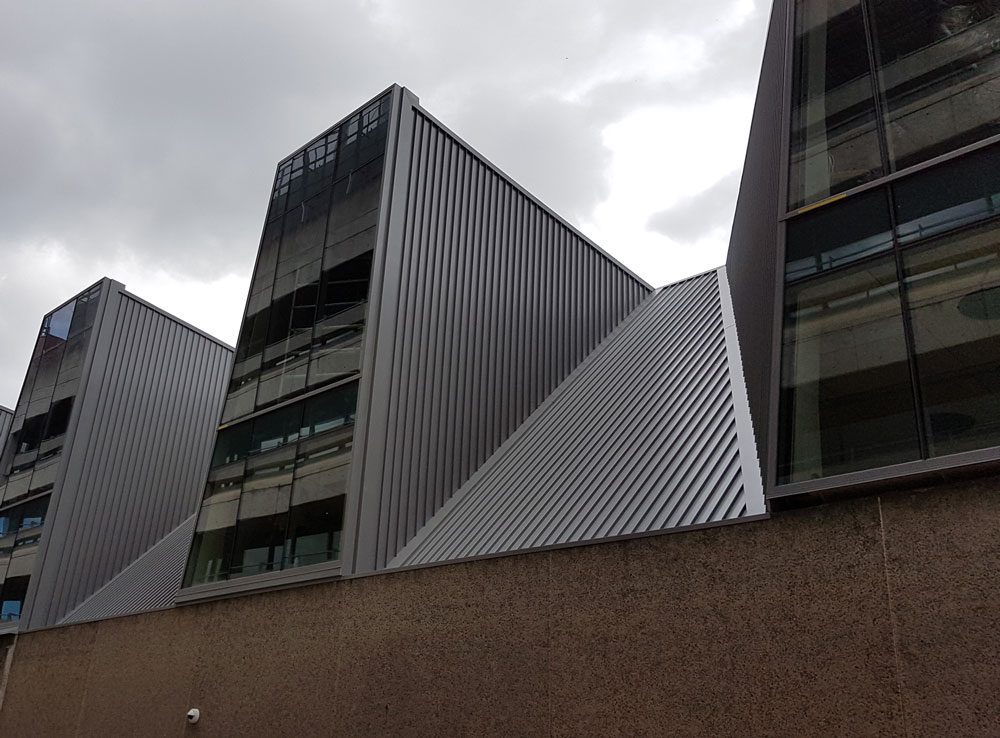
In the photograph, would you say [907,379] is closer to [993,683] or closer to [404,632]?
[993,683]

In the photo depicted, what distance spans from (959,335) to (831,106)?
11.8 feet

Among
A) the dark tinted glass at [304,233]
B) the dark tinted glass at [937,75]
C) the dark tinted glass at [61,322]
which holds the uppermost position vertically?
the dark tinted glass at [61,322]

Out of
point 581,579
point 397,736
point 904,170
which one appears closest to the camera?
point 904,170

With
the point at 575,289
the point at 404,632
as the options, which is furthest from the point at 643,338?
the point at 404,632

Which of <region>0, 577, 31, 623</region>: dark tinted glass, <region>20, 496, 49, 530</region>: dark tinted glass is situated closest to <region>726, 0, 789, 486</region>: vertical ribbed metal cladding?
<region>20, 496, 49, 530</region>: dark tinted glass

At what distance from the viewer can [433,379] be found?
53.4 feet

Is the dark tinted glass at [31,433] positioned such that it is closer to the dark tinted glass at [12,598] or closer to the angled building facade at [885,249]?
the dark tinted glass at [12,598]

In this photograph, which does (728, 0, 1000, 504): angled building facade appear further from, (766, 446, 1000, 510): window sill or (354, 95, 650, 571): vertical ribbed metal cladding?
(354, 95, 650, 571): vertical ribbed metal cladding

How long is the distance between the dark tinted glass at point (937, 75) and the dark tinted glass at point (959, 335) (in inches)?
49.9

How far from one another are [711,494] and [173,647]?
35.6 ft

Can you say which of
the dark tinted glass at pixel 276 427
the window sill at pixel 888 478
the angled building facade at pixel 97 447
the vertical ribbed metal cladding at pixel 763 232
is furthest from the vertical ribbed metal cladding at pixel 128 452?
the window sill at pixel 888 478

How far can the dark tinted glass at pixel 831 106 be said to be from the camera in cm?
975

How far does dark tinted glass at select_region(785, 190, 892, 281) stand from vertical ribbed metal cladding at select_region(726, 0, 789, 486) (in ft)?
0.97

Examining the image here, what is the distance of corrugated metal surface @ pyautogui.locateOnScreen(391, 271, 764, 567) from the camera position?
11266 mm
